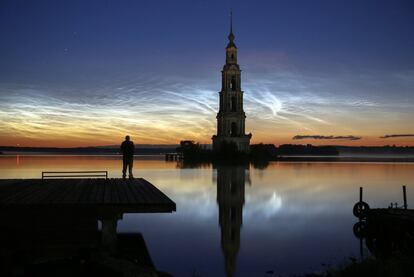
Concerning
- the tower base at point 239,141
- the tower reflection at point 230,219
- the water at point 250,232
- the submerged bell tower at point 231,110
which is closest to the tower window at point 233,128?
the submerged bell tower at point 231,110

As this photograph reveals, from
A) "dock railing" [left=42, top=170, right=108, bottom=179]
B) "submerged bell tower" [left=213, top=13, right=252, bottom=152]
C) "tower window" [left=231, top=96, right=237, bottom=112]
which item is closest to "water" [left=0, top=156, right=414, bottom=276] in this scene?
"dock railing" [left=42, top=170, right=108, bottom=179]

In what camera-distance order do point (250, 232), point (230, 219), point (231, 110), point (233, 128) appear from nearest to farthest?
point (250, 232), point (230, 219), point (233, 128), point (231, 110)

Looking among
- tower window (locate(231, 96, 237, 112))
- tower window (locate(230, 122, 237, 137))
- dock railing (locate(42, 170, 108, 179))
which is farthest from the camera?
tower window (locate(231, 96, 237, 112))

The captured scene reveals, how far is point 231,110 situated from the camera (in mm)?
127438

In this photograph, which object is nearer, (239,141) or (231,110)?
(239,141)

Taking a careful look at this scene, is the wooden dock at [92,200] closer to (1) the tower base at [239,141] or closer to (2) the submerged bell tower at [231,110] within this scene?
(2) the submerged bell tower at [231,110]

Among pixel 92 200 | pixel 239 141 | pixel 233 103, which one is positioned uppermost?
pixel 233 103

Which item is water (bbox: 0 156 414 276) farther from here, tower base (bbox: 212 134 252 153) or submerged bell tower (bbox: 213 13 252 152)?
submerged bell tower (bbox: 213 13 252 152)

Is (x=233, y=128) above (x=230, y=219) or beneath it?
above

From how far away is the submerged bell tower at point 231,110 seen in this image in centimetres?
12388

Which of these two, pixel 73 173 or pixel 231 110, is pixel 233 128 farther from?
pixel 73 173

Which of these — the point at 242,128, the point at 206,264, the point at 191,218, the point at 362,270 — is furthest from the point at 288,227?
the point at 242,128

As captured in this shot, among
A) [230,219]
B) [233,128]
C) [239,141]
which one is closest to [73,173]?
[230,219]

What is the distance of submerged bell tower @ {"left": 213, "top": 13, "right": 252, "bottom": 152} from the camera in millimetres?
123875
